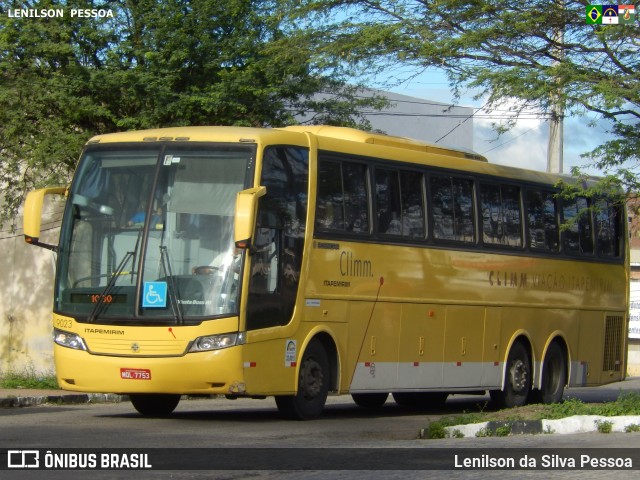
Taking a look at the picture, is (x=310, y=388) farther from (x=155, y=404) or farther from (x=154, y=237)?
(x=154, y=237)

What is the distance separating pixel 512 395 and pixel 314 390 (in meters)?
5.07

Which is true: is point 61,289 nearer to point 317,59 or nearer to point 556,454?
point 317,59

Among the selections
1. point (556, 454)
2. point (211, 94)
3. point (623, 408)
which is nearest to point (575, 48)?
point (623, 408)

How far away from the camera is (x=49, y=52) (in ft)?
70.6

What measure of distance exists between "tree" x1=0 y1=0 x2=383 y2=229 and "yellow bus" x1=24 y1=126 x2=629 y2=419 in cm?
621

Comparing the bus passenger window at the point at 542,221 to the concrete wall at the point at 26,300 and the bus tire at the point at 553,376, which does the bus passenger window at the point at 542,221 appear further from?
the concrete wall at the point at 26,300

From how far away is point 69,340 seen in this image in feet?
44.1

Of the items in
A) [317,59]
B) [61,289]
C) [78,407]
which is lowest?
[78,407]

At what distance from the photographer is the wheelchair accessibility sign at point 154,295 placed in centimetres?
1291

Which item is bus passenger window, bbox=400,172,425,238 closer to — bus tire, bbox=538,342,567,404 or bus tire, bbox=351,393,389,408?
bus tire, bbox=351,393,389,408

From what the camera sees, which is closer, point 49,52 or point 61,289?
point 61,289

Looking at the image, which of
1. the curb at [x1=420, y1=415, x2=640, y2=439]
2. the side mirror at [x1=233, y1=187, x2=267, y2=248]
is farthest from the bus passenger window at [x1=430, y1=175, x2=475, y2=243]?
the side mirror at [x1=233, y1=187, x2=267, y2=248]

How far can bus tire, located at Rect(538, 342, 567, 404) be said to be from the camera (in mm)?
18922

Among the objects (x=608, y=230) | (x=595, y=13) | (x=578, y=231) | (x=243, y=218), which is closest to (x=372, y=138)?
(x=595, y=13)
